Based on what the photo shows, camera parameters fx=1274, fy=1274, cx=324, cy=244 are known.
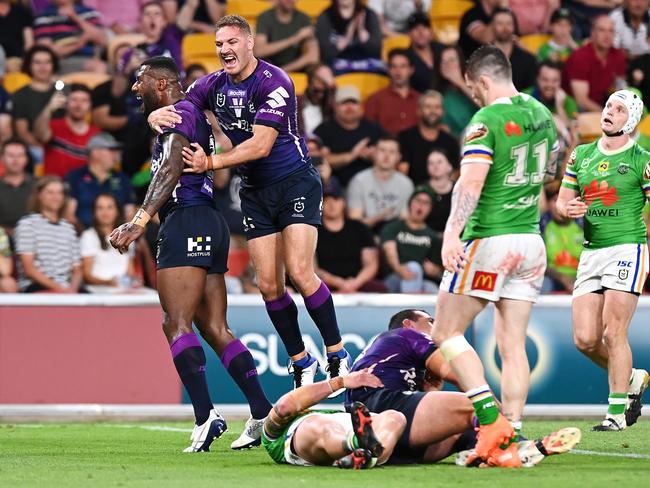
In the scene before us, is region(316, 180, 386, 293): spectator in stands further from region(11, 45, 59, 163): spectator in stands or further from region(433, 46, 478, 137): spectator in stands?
region(11, 45, 59, 163): spectator in stands

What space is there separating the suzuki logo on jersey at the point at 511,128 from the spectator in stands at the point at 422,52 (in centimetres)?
922

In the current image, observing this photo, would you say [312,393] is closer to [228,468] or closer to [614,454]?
[228,468]

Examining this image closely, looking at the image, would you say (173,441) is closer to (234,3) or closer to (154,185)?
(154,185)

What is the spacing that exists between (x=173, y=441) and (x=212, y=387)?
8.86 feet

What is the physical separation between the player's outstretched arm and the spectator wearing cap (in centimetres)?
726

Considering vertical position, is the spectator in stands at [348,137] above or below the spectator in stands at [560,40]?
below

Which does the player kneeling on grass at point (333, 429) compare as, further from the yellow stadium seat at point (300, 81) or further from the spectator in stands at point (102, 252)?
the yellow stadium seat at point (300, 81)

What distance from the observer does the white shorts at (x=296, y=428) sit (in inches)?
293

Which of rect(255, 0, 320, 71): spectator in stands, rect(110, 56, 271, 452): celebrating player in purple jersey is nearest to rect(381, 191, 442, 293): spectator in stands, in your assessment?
rect(255, 0, 320, 71): spectator in stands

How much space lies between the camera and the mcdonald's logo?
7.80 metres

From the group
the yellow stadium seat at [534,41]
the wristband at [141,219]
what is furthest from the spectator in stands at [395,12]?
the wristband at [141,219]

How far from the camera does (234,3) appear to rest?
17547 mm

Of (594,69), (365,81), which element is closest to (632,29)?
(594,69)

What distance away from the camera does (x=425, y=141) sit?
16.1 m
